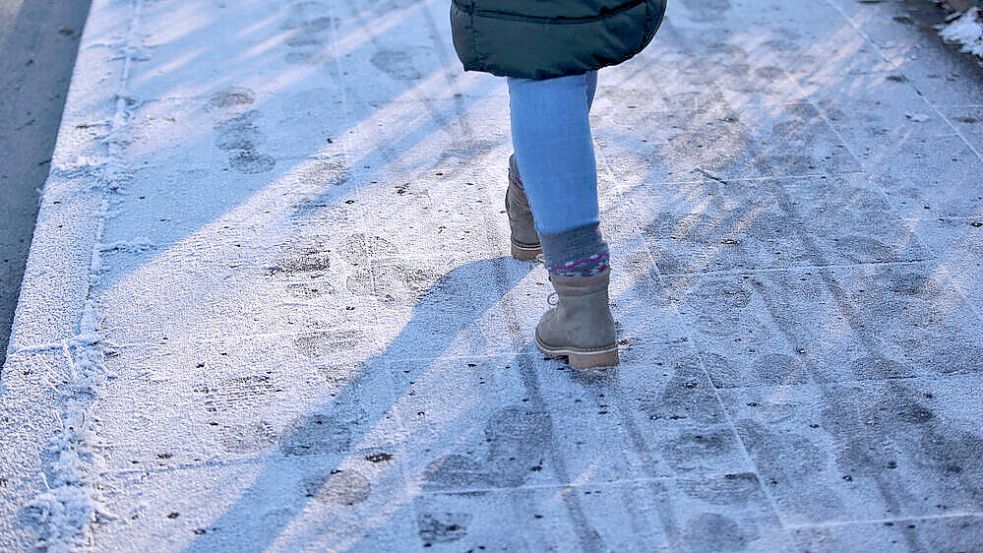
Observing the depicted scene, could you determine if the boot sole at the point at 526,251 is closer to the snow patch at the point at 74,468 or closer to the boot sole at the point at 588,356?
the boot sole at the point at 588,356

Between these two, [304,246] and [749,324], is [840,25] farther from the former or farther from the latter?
[304,246]

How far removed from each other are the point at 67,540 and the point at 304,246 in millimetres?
1001

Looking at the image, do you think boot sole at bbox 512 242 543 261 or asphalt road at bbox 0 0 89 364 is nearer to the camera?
boot sole at bbox 512 242 543 261

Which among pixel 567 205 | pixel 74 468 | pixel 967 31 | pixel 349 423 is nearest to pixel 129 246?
pixel 74 468

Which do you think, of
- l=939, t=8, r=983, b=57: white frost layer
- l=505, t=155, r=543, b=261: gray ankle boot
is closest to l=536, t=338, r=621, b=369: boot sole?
l=505, t=155, r=543, b=261: gray ankle boot

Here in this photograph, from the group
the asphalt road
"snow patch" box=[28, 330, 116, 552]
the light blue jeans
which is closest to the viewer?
"snow patch" box=[28, 330, 116, 552]

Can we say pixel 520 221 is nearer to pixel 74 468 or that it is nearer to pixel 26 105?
pixel 74 468

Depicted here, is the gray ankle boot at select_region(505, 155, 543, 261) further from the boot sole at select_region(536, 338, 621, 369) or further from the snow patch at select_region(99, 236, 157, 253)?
the snow patch at select_region(99, 236, 157, 253)

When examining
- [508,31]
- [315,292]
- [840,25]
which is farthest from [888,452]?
[840,25]

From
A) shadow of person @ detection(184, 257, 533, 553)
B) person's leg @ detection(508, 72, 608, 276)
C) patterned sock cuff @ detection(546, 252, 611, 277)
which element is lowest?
shadow of person @ detection(184, 257, 533, 553)

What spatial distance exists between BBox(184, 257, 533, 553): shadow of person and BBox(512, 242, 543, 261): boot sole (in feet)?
0.08

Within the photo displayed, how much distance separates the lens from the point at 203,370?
2232 millimetres

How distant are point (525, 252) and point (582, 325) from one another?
43 cm

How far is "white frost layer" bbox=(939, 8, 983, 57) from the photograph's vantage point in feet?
12.2
